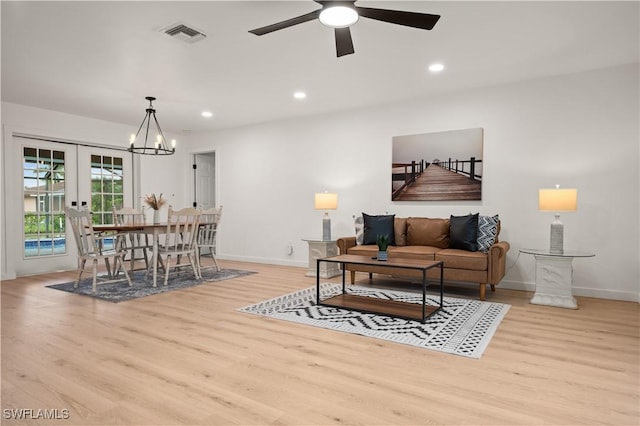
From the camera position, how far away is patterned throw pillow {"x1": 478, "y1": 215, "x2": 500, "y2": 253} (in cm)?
434

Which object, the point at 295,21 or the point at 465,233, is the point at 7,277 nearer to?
the point at 295,21

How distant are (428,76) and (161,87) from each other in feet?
10.4

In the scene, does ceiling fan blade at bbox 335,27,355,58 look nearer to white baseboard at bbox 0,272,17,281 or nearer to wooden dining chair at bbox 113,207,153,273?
wooden dining chair at bbox 113,207,153,273

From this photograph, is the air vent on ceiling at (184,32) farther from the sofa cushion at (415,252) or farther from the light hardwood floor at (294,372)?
the sofa cushion at (415,252)

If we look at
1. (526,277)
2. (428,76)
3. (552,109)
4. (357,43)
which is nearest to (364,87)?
(428,76)

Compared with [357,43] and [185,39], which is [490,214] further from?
[185,39]

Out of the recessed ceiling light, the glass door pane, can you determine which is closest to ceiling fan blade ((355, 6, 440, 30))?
the recessed ceiling light

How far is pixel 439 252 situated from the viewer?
4.29 m

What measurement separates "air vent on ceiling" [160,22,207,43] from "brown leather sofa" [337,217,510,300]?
255 cm

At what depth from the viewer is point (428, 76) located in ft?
14.5

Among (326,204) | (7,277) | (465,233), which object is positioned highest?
(326,204)

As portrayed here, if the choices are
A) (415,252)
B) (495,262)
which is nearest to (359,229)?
(415,252)

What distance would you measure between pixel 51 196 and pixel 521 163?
666 centimetres

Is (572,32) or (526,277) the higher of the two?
(572,32)
